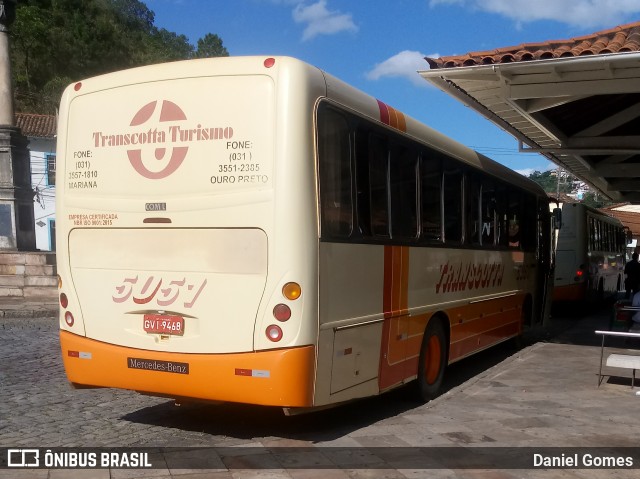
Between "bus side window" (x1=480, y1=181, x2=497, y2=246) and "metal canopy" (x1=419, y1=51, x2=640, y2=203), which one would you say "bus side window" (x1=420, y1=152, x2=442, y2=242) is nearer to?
"bus side window" (x1=480, y1=181, x2=497, y2=246)

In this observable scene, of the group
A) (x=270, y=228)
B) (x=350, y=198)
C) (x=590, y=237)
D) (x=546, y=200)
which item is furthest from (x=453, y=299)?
(x=590, y=237)

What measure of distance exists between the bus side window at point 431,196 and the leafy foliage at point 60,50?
1719 inches

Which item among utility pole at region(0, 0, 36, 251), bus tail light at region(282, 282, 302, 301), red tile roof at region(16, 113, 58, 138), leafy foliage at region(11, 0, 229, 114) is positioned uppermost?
leafy foliage at region(11, 0, 229, 114)

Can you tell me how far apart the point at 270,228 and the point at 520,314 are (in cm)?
778

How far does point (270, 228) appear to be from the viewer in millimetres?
5055

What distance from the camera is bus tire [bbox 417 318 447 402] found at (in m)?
7.34

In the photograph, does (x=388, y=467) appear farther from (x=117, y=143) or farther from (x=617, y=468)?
(x=117, y=143)

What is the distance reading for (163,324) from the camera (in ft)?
17.7

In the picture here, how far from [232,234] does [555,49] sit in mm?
5740

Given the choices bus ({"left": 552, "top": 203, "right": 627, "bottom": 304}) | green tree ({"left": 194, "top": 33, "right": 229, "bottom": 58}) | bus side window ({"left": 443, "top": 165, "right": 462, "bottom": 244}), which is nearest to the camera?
bus side window ({"left": 443, "top": 165, "right": 462, "bottom": 244})

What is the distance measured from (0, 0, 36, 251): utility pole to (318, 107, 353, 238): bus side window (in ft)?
45.0

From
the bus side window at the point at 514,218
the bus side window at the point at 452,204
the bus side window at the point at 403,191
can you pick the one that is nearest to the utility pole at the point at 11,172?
the bus side window at the point at 514,218

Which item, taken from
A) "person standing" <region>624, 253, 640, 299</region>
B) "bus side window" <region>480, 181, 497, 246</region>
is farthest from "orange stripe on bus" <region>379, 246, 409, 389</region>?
"person standing" <region>624, 253, 640, 299</region>

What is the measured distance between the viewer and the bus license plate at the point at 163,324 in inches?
211
